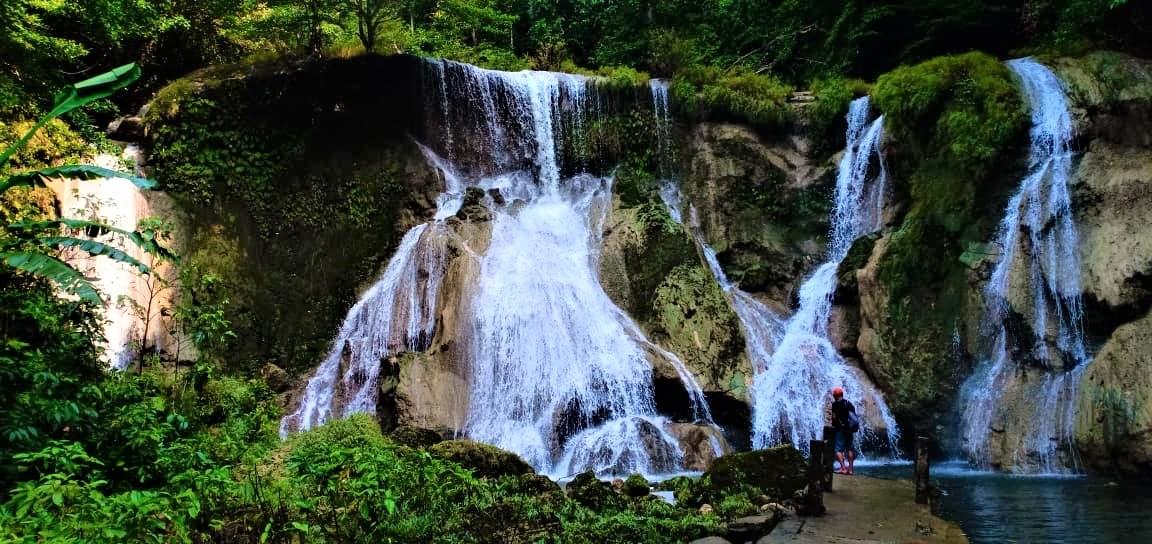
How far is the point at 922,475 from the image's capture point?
26.9 feet

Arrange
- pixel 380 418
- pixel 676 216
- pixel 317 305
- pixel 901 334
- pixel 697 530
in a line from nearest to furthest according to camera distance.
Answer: pixel 697 530, pixel 380 418, pixel 901 334, pixel 317 305, pixel 676 216

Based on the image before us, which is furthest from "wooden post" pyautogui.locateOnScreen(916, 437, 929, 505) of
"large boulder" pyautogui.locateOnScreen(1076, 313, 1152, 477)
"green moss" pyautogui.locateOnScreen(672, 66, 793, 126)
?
"green moss" pyautogui.locateOnScreen(672, 66, 793, 126)

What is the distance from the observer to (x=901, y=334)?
14.1 m

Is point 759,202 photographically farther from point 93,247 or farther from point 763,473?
point 93,247

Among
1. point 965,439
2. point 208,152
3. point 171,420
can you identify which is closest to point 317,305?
point 208,152

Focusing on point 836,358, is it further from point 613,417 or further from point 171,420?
point 171,420

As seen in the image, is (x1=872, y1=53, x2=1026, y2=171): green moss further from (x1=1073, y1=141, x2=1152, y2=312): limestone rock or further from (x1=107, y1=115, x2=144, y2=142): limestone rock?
(x1=107, y1=115, x2=144, y2=142): limestone rock

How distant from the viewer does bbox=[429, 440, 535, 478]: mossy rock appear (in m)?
9.54

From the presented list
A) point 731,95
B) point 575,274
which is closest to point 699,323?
point 575,274

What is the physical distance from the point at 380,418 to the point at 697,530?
7.53m

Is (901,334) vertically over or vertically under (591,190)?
under

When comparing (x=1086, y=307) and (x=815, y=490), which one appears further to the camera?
(x=1086, y=307)

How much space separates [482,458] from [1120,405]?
9.96 metres

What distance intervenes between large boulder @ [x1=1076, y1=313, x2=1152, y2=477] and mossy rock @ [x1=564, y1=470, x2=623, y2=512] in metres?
8.34
